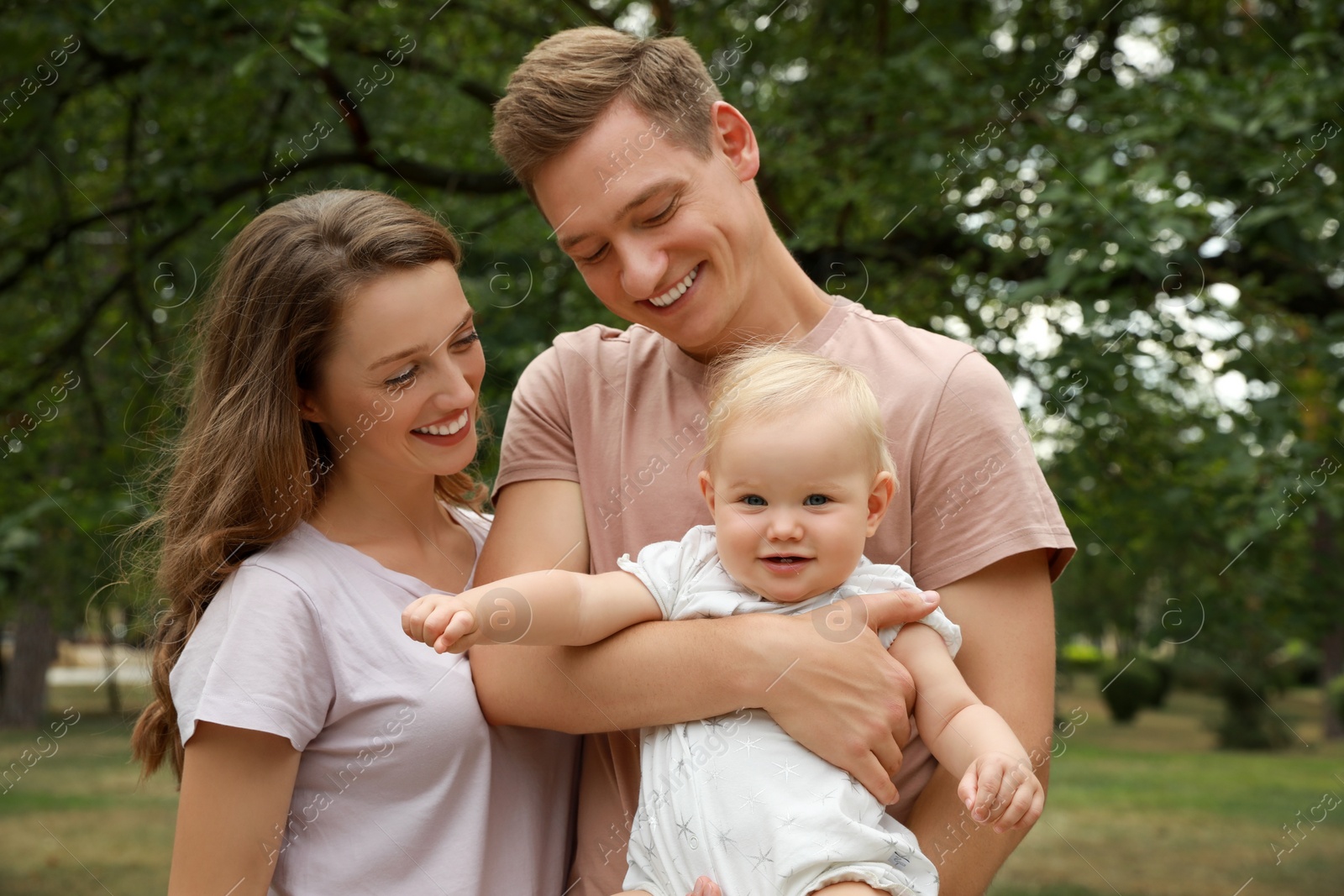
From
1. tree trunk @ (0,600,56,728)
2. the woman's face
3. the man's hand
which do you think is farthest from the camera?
tree trunk @ (0,600,56,728)

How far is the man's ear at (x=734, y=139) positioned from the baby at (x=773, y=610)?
40 centimetres

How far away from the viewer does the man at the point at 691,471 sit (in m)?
1.85

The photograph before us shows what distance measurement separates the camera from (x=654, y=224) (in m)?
2.02

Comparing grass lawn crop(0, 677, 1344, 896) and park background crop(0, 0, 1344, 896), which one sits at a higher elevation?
park background crop(0, 0, 1344, 896)

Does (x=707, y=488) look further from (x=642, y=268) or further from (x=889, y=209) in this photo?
(x=889, y=209)

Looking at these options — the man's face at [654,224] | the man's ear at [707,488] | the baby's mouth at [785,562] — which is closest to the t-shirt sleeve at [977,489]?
the baby's mouth at [785,562]

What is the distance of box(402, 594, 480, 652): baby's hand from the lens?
167 cm

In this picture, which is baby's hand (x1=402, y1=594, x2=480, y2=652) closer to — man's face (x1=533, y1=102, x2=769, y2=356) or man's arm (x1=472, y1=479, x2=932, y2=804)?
man's arm (x1=472, y1=479, x2=932, y2=804)

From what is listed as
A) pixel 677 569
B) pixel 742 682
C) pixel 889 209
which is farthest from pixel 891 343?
pixel 889 209

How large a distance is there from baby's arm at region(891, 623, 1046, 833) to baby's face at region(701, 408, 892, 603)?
0.17 metres

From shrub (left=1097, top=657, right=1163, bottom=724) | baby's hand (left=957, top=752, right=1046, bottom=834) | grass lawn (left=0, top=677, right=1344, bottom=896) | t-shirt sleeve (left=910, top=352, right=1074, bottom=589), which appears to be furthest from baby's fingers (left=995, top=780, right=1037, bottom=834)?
shrub (left=1097, top=657, right=1163, bottom=724)

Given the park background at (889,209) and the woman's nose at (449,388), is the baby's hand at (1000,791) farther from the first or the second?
the park background at (889,209)

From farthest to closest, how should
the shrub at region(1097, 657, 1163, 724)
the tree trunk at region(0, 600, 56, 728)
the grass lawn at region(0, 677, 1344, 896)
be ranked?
the shrub at region(1097, 657, 1163, 724) < the tree trunk at region(0, 600, 56, 728) < the grass lawn at region(0, 677, 1344, 896)

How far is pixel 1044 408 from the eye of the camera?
4492mm
